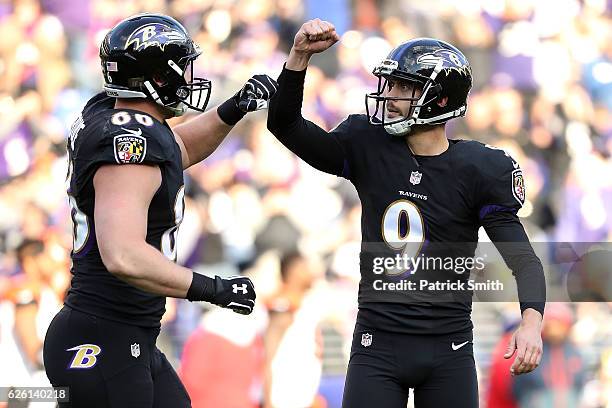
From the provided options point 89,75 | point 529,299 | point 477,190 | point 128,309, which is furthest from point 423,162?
point 89,75

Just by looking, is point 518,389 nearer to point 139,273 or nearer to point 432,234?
point 432,234

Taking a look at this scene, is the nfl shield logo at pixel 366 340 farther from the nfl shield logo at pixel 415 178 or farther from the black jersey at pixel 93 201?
the black jersey at pixel 93 201

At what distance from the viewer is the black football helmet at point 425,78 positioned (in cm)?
382

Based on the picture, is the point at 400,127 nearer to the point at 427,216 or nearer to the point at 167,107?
the point at 427,216

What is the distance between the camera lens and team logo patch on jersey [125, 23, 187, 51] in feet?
11.1

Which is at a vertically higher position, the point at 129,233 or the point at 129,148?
the point at 129,148

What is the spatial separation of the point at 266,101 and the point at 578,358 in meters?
3.28

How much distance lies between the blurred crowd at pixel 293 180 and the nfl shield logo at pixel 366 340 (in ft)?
8.07

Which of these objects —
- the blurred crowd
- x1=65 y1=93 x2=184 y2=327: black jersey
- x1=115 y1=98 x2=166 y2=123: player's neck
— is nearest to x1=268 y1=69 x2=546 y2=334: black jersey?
x1=115 y1=98 x2=166 y2=123: player's neck

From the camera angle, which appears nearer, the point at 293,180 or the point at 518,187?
the point at 518,187

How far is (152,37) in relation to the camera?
11.2 ft

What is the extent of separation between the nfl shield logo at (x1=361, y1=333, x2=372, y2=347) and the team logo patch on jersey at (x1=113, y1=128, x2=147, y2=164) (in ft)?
3.71

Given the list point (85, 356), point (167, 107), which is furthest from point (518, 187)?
point (85, 356)

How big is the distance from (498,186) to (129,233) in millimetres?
1407
